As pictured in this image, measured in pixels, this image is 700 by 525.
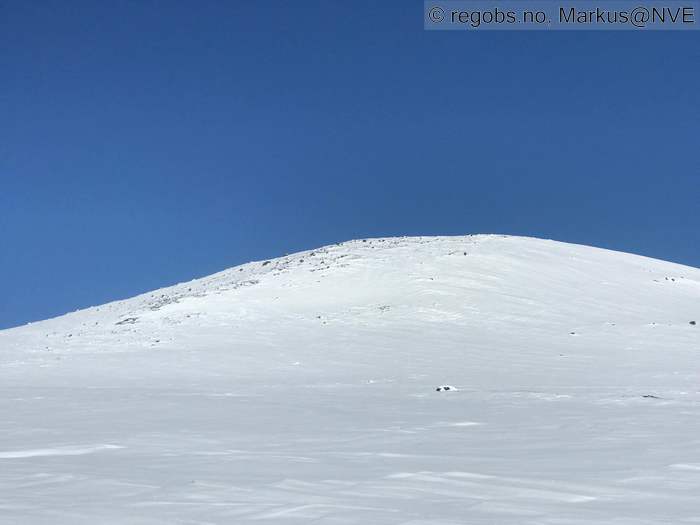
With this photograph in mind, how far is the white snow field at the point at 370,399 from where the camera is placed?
5406mm

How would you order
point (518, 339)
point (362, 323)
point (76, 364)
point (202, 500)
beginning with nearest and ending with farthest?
point (202, 500)
point (76, 364)
point (518, 339)
point (362, 323)

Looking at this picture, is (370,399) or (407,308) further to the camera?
(407,308)

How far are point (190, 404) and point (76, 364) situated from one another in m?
9.37

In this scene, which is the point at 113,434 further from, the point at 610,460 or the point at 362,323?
the point at 362,323

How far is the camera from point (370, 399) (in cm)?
1306

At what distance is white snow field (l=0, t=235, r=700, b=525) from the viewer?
17.7 feet

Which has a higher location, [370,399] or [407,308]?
[407,308]

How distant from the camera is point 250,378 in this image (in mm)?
17781

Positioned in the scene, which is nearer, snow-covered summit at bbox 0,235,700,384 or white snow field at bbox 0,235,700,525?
white snow field at bbox 0,235,700,525

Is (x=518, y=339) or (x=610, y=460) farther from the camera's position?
(x=518, y=339)

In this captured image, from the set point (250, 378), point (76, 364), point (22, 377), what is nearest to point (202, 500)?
point (250, 378)

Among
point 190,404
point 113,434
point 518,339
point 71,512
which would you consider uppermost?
point 518,339

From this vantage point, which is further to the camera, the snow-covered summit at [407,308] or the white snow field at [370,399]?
the snow-covered summit at [407,308]

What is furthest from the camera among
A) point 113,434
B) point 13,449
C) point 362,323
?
point 362,323
